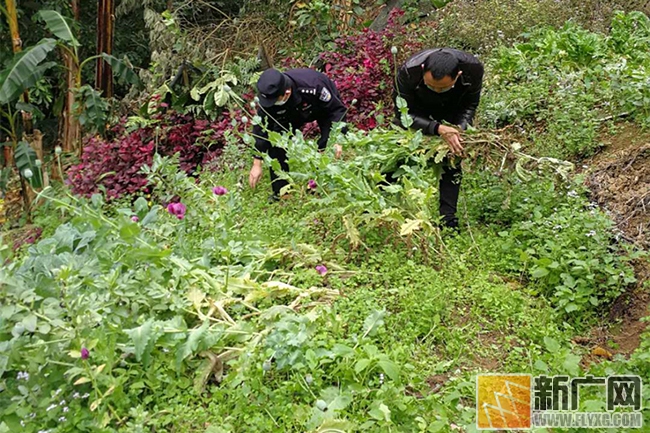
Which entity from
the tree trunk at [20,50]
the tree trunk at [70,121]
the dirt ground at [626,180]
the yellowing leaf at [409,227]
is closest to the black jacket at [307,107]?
the yellowing leaf at [409,227]

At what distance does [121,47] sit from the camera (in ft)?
38.8

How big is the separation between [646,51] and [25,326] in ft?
21.0

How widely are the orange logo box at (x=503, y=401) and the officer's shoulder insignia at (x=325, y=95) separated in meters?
2.73

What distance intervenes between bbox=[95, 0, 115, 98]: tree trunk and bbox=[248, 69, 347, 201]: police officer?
442 cm

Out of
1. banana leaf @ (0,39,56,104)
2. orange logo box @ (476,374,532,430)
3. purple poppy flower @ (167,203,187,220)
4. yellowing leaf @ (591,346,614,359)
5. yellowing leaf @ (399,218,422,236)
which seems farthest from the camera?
banana leaf @ (0,39,56,104)

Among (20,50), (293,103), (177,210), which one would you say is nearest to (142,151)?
(20,50)

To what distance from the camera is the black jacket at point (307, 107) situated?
455cm

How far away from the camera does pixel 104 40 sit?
8117mm

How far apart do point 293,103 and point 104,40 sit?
4.88 metres

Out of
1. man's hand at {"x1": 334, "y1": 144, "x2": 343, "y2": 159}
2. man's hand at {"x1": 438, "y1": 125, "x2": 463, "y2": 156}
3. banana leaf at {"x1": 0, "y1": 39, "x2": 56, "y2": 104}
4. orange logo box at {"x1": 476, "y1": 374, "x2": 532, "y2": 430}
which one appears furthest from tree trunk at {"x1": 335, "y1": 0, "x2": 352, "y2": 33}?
orange logo box at {"x1": 476, "y1": 374, "x2": 532, "y2": 430}

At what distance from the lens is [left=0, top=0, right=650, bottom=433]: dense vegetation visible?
240cm

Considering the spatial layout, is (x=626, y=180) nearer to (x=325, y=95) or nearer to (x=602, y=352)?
(x=602, y=352)

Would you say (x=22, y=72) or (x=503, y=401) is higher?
(x=22, y=72)

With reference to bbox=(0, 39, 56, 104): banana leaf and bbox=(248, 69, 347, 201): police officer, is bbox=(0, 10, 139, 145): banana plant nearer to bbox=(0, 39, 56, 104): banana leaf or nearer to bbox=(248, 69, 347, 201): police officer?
bbox=(0, 39, 56, 104): banana leaf
